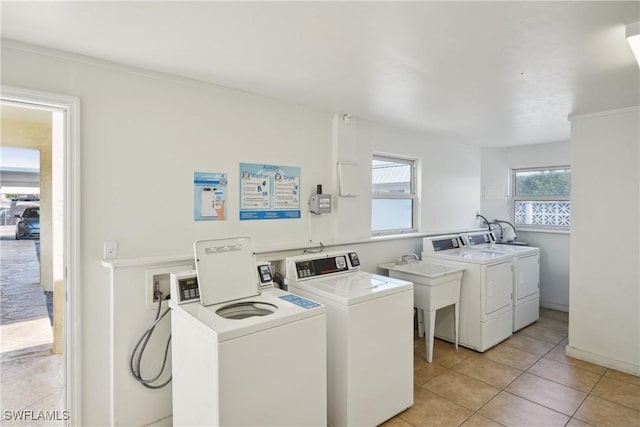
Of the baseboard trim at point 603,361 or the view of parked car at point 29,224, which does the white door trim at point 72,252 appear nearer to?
the view of parked car at point 29,224

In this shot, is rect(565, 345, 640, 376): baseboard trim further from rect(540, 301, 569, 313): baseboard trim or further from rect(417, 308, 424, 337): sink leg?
rect(540, 301, 569, 313): baseboard trim

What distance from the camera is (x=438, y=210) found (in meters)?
4.39

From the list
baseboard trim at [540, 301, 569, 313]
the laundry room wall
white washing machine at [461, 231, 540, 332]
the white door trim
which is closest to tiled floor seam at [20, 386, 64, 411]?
the white door trim

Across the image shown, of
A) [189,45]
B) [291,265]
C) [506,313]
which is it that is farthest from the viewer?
[506,313]

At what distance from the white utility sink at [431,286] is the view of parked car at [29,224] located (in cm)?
278

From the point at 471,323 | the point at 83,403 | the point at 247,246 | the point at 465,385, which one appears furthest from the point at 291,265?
the point at 471,323

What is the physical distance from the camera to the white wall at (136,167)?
2.02 meters

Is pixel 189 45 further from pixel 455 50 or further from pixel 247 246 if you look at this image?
pixel 455 50

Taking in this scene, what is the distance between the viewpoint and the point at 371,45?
183 centimetres

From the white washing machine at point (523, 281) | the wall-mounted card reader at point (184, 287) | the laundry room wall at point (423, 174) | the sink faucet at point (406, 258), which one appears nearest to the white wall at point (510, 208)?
the laundry room wall at point (423, 174)

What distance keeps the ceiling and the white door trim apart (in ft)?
1.15

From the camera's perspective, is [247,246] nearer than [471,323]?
Yes

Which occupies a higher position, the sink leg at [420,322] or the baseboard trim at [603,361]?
the sink leg at [420,322]

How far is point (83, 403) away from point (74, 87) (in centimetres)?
182
